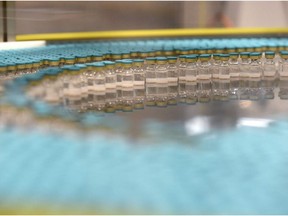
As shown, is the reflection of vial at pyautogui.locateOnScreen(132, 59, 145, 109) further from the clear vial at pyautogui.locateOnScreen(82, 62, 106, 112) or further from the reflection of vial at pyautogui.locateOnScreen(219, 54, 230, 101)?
the reflection of vial at pyautogui.locateOnScreen(219, 54, 230, 101)

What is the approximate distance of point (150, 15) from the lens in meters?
5.73

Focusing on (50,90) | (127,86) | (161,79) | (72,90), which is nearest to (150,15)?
(161,79)

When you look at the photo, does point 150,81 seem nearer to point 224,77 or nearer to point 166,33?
point 224,77

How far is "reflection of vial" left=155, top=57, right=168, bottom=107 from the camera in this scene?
328 cm

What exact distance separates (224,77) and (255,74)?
34 cm

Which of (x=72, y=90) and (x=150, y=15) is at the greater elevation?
(x=150, y=15)

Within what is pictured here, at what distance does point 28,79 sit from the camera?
321 cm

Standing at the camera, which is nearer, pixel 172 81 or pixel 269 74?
pixel 172 81

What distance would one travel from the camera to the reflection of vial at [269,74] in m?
3.63

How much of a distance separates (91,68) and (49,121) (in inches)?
36.5

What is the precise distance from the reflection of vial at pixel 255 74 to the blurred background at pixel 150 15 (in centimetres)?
173

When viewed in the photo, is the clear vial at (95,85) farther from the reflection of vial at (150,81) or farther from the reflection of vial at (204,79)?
the reflection of vial at (204,79)

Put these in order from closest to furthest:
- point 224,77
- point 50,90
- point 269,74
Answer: point 50,90
point 224,77
point 269,74

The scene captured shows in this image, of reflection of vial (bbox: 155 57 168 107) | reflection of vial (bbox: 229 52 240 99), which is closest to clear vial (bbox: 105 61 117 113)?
reflection of vial (bbox: 155 57 168 107)
